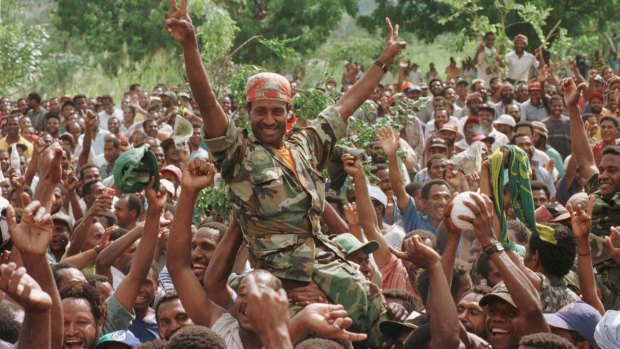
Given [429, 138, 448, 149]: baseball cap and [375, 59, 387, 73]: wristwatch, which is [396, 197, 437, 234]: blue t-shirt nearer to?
[429, 138, 448, 149]: baseball cap

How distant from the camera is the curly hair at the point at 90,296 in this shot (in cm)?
587

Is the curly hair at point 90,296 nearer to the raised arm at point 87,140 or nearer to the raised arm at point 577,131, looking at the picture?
the raised arm at point 577,131

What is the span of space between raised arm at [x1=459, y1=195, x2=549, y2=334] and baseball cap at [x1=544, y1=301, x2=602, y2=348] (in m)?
0.30

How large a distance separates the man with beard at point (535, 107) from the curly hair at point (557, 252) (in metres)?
9.34

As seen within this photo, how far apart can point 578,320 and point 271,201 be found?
1637 mm

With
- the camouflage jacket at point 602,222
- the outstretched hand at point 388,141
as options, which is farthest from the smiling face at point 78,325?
the outstretched hand at point 388,141

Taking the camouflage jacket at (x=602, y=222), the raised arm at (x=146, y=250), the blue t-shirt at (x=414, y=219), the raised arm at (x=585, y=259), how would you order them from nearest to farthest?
the raised arm at (x=146, y=250) < the raised arm at (x=585, y=259) < the camouflage jacket at (x=602, y=222) < the blue t-shirt at (x=414, y=219)

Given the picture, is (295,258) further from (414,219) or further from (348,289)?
(414,219)

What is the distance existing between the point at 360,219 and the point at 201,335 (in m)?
2.66

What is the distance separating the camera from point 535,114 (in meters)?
15.8

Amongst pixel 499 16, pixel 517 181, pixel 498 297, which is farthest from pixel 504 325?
pixel 499 16

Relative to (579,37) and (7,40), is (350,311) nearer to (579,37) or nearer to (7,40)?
(7,40)

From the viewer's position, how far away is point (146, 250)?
20.2ft

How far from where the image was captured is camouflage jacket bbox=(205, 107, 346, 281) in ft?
17.5
